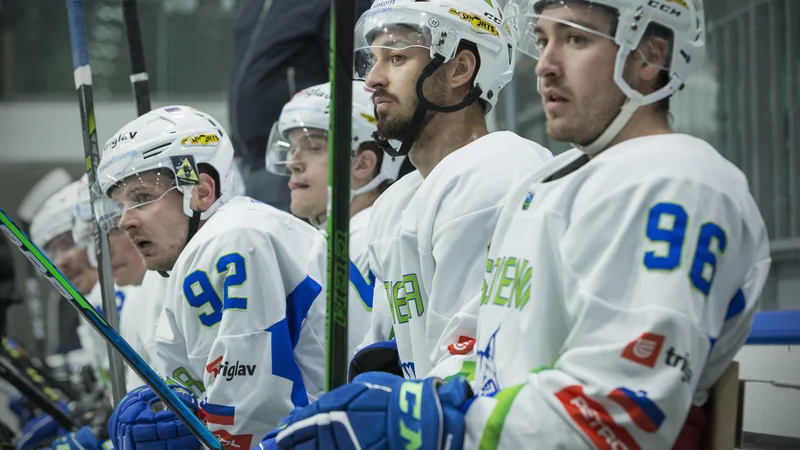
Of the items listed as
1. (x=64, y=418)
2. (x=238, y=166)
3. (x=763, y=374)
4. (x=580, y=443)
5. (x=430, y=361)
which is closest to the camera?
(x=580, y=443)

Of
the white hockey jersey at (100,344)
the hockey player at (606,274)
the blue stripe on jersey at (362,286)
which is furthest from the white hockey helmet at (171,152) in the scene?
the hockey player at (606,274)

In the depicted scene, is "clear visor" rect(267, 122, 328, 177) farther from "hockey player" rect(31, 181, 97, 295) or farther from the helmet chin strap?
"hockey player" rect(31, 181, 97, 295)

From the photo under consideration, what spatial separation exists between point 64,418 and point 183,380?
4.82 ft

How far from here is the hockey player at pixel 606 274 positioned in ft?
4.93

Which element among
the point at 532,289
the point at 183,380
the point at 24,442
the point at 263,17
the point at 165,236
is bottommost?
the point at 24,442

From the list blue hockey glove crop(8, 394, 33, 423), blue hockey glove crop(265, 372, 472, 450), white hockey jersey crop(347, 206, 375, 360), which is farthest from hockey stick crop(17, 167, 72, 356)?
blue hockey glove crop(265, 372, 472, 450)

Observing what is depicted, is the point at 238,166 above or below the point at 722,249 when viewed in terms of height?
below

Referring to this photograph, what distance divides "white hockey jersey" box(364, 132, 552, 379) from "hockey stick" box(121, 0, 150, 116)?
4.63 feet

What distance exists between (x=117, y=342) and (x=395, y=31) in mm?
921

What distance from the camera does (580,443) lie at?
59.8 inches

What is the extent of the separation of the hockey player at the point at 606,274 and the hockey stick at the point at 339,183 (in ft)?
0.37

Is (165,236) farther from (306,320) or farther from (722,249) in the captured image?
(722,249)

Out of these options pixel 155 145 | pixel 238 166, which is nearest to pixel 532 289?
pixel 155 145

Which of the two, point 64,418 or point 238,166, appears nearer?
point 64,418
